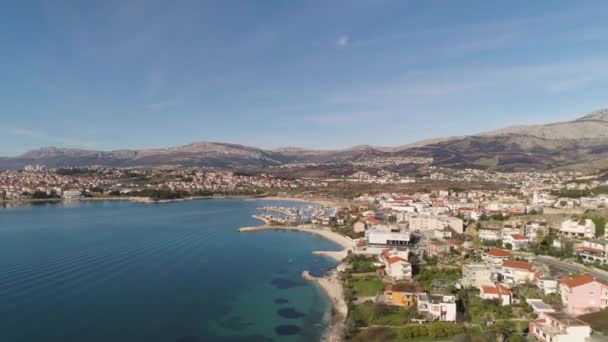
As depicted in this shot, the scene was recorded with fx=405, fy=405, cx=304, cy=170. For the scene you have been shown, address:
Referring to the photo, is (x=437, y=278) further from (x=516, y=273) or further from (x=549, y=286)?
(x=549, y=286)

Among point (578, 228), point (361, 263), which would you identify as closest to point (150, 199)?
point (361, 263)

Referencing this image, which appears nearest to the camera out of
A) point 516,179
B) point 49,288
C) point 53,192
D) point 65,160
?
point 49,288

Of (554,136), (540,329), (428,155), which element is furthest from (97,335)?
(554,136)

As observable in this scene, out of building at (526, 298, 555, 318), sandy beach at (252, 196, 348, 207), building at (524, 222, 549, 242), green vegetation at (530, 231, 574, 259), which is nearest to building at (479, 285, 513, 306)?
building at (526, 298, 555, 318)

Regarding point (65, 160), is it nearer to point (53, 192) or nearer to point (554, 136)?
point (53, 192)

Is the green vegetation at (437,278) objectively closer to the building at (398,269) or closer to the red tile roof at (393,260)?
the building at (398,269)

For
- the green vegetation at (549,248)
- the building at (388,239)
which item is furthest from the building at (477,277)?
the building at (388,239)

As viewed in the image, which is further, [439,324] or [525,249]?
[525,249]

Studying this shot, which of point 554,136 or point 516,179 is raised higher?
point 554,136
